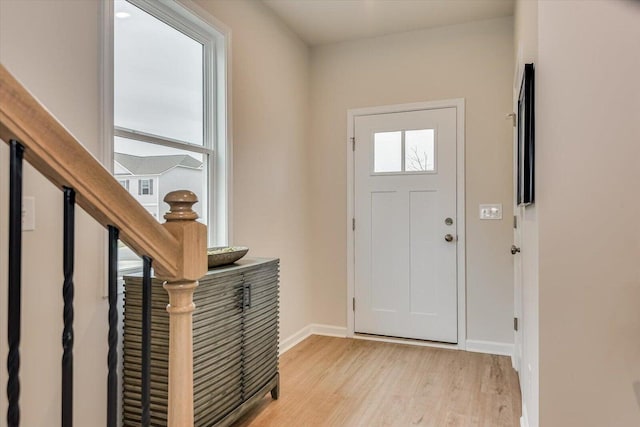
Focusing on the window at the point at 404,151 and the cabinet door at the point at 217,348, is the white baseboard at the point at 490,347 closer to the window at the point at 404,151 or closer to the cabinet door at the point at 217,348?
the window at the point at 404,151

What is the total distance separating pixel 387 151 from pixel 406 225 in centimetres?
69

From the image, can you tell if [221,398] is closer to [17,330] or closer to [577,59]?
[17,330]

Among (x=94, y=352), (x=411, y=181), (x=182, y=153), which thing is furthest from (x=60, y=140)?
(x=411, y=181)

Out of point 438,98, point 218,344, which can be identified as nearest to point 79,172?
point 218,344

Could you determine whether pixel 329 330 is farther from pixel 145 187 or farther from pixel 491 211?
pixel 145 187

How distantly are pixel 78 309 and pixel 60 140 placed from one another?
1325mm

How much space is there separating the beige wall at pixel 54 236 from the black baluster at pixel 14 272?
3.29 feet

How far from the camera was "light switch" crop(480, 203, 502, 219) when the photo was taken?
3.38 meters

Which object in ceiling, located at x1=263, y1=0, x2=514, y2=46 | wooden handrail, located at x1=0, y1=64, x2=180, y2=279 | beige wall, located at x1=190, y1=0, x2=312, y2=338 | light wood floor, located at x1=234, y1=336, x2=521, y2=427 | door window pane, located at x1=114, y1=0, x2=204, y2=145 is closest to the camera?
wooden handrail, located at x1=0, y1=64, x2=180, y2=279

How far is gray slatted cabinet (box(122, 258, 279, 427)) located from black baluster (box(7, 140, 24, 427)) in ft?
3.78

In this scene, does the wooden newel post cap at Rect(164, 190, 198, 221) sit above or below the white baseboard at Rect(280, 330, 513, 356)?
above

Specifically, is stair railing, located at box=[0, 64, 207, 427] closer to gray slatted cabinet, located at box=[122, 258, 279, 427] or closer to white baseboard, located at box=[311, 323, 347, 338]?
gray slatted cabinet, located at box=[122, 258, 279, 427]

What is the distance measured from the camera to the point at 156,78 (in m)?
2.24

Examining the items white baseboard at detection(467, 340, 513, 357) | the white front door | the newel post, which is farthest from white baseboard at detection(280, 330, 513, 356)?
the newel post
